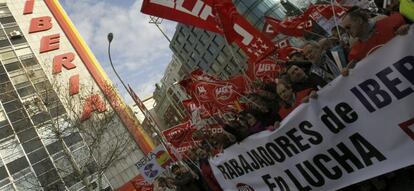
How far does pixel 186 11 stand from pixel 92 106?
21.5 metres

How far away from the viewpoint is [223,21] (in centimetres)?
879

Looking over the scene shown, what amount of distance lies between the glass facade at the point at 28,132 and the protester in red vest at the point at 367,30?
22.8 meters

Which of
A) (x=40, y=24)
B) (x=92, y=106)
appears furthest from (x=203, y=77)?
(x=40, y=24)

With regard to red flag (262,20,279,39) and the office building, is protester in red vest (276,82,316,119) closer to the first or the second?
red flag (262,20,279,39)

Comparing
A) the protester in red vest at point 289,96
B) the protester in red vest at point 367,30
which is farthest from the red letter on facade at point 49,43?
the protester in red vest at point 367,30

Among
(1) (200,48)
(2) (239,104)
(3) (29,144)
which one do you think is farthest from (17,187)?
(1) (200,48)

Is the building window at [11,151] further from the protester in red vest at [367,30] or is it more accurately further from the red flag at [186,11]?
the protester in red vest at [367,30]

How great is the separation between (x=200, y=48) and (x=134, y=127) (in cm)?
3811

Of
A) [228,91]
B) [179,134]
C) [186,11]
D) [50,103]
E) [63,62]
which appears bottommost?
[228,91]

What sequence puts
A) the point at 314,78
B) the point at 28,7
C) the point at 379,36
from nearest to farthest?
the point at 379,36 → the point at 314,78 → the point at 28,7

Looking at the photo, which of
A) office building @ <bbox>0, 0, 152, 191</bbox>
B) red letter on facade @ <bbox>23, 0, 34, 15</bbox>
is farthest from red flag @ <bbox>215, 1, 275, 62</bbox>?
red letter on facade @ <bbox>23, 0, 34, 15</bbox>

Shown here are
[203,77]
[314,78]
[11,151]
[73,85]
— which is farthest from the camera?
[73,85]

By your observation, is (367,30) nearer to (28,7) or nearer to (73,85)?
(73,85)

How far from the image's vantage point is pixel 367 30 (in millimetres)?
4465
